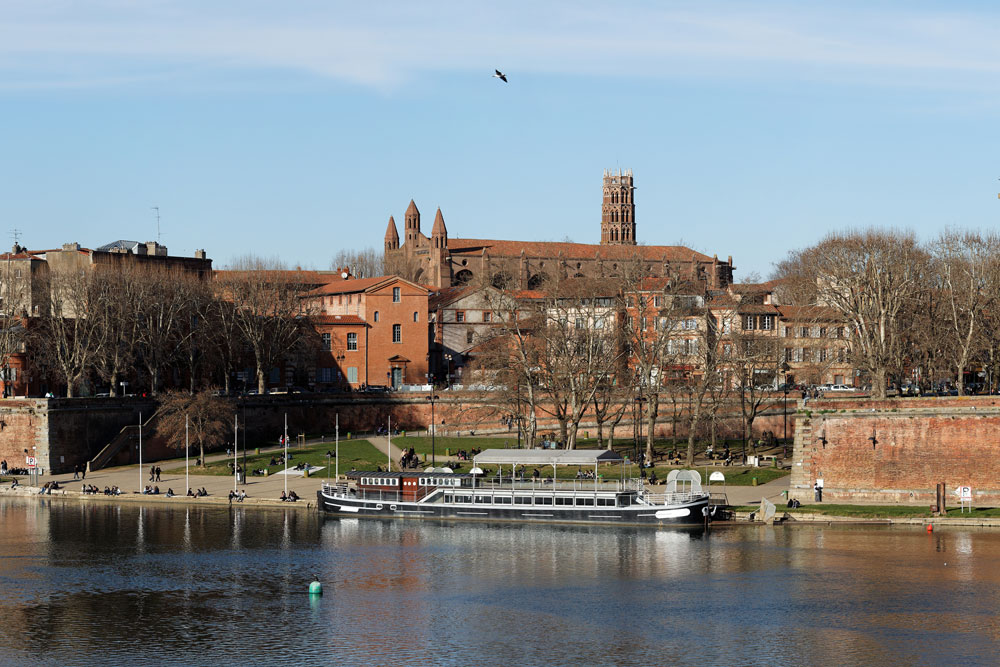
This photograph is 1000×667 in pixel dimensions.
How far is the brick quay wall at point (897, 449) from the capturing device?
71438 mm

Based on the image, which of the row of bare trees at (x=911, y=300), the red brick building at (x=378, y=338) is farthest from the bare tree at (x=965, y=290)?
the red brick building at (x=378, y=338)

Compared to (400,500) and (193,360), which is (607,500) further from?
(193,360)

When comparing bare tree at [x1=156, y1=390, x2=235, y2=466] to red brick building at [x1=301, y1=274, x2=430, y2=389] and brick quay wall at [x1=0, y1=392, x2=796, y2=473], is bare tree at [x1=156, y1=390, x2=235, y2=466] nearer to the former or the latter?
brick quay wall at [x1=0, y1=392, x2=796, y2=473]

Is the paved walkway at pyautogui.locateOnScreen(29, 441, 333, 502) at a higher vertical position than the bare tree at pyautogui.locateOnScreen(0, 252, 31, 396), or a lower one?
lower

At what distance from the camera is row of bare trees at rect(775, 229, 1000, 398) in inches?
3415

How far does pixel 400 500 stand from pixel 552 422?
27.6 m

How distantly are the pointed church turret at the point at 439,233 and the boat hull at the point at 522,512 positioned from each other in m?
104

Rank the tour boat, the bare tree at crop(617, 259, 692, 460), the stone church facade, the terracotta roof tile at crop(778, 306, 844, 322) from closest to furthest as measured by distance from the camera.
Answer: the tour boat → the bare tree at crop(617, 259, 692, 460) → the terracotta roof tile at crop(778, 306, 844, 322) → the stone church facade

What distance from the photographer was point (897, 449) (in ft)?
241

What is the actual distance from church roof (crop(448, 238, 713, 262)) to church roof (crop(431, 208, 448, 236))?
277cm

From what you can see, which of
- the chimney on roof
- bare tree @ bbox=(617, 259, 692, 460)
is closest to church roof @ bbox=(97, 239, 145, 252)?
the chimney on roof

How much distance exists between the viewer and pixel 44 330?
347ft

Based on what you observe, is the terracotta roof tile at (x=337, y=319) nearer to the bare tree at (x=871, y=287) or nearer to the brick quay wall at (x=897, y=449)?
the bare tree at (x=871, y=287)

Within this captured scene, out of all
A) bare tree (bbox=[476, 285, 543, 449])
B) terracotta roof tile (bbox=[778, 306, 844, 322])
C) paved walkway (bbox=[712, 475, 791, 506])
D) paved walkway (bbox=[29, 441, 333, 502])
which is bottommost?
paved walkway (bbox=[712, 475, 791, 506])
